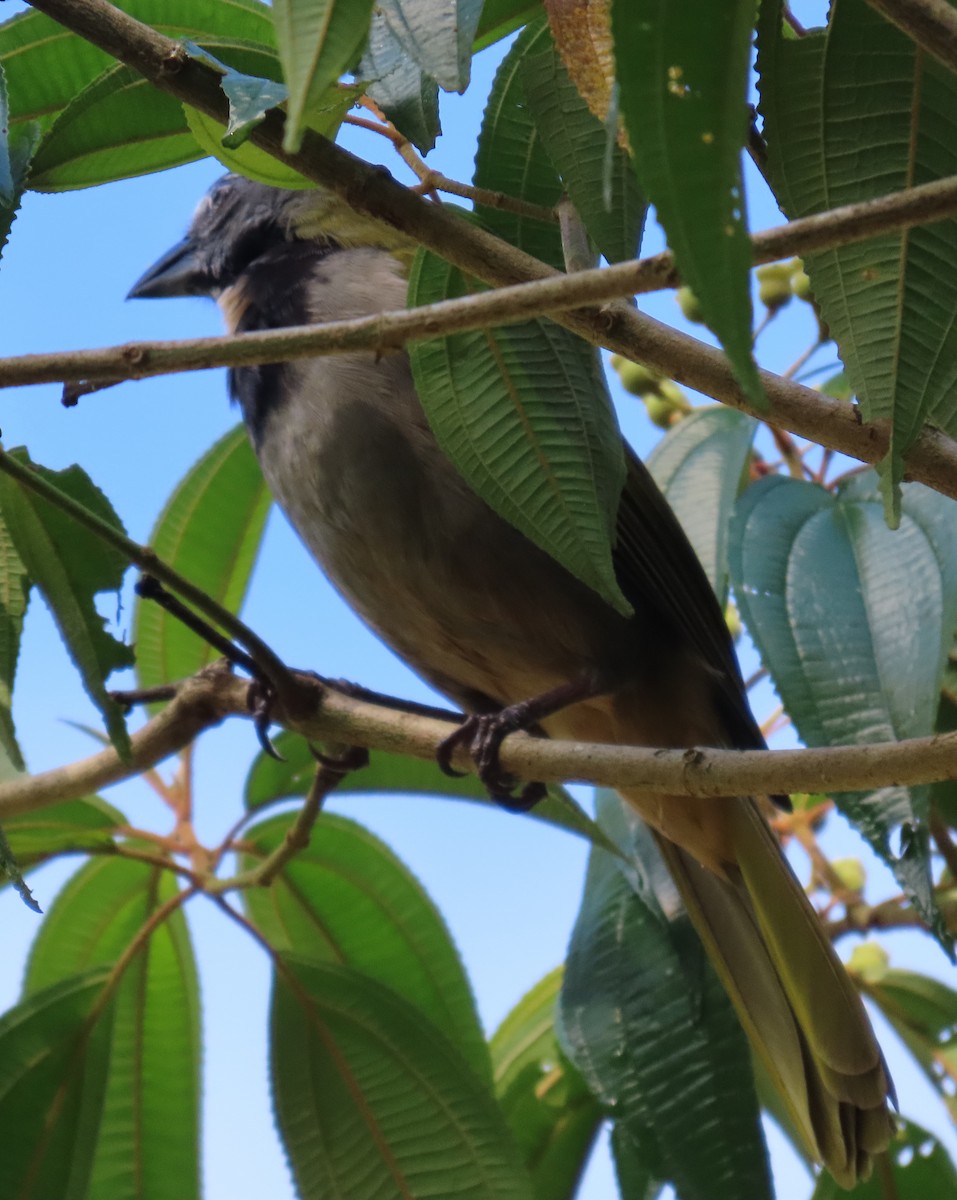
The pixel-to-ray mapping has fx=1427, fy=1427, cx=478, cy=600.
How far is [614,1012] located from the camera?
7.34ft

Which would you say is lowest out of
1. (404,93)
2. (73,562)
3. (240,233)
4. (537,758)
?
(537,758)

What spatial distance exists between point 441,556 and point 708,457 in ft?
1.72

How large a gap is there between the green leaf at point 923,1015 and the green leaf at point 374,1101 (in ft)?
3.19

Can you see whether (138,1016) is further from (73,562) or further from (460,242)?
(460,242)

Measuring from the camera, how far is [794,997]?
2.48 m

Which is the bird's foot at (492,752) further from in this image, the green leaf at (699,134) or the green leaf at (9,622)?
the green leaf at (699,134)

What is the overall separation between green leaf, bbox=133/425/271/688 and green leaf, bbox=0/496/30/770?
0.90 m

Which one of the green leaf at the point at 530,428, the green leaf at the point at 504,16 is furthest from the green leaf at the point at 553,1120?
the green leaf at the point at 504,16

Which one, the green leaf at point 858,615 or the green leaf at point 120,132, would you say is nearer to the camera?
the green leaf at point 120,132

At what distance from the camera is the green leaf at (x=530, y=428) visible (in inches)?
50.6

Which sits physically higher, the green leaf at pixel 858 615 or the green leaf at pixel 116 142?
the green leaf at pixel 116 142

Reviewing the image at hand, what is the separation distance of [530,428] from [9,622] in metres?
0.74

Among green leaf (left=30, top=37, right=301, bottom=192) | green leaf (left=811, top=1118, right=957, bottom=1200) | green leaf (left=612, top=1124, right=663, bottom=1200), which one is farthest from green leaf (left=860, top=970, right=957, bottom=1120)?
green leaf (left=30, top=37, right=301, bottom=192)

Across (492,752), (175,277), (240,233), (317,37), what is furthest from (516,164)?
(175,277)
